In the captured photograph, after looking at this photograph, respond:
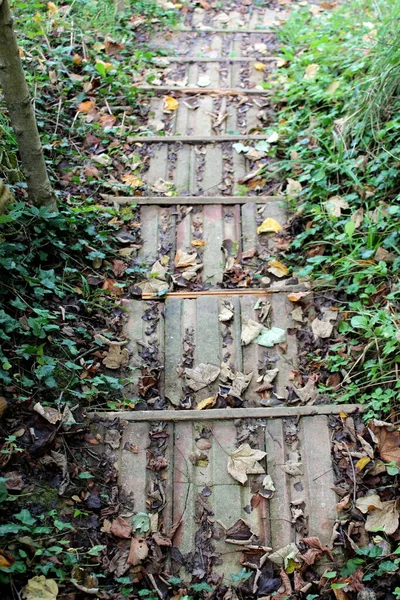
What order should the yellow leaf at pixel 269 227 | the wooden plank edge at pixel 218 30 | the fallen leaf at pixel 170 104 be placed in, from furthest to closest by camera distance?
the wooden plank edge at pixel 218 30, the fallen leaf at pixel 170 104, the yellow leaf at pixel 269 227

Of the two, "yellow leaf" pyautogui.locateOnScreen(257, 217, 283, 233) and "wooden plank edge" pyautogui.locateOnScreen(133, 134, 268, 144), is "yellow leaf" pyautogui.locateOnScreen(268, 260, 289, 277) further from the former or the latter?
"wooden plank edge" pyautogui.locateOnScreen(133, 134, 268, 144)

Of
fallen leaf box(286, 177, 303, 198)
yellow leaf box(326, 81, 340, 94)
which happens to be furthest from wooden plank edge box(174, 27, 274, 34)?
fallen leaf box(286, 177, 303, 198)

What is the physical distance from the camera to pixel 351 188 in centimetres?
397

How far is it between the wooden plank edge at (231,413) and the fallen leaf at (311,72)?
309 centimetres

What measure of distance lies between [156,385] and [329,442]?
98 cm

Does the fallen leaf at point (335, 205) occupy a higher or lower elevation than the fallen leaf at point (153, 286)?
higher

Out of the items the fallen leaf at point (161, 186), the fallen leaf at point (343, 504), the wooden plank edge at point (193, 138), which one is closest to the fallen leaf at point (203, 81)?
the wooden plank edge at point (193, 138)

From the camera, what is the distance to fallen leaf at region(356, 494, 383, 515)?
2715 mm

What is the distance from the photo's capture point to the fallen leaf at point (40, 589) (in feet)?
7.48

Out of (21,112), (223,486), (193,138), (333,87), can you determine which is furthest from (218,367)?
(333,87)

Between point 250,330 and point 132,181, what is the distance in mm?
1645

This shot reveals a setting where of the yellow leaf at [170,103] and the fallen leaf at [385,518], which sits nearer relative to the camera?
the fallen leaf at [385,518]

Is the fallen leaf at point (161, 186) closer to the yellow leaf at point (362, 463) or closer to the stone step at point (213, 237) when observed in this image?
the stone step at point (213, 237)

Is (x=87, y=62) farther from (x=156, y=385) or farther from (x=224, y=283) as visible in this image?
(x=156, y=385)
